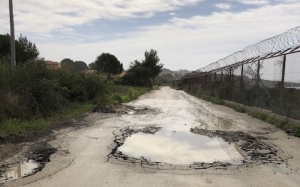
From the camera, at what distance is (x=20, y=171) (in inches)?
232

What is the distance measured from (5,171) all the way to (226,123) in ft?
28.5

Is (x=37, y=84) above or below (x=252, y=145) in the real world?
above

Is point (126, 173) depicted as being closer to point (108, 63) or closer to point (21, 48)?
point (21, 48)

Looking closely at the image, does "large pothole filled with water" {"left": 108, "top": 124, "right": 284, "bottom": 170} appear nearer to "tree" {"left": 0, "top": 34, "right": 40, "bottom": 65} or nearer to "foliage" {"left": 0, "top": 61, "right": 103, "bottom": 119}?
"foliage" {"left": 0, "top": 61, "right": 103, "bottom": 119}

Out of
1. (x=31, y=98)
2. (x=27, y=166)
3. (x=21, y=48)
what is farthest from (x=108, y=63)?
(x=27, y=166)

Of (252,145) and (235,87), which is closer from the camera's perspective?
(252,145)

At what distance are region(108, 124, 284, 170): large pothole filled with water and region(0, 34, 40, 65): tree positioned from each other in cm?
3270

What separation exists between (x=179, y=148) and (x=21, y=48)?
130ft

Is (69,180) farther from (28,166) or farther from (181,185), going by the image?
(181,185)

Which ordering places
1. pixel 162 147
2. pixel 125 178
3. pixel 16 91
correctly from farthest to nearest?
pixel 16 91
pixel 162 147
pixel 125 178

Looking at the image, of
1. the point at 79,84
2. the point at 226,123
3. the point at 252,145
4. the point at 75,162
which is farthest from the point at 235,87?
the point at 75,162

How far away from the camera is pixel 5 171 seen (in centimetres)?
585

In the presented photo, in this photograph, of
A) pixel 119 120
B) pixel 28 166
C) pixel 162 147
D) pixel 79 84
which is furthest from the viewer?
pixel 79 84

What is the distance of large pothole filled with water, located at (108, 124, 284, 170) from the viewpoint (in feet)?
22.0
